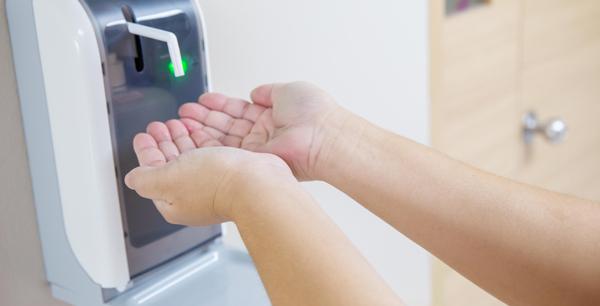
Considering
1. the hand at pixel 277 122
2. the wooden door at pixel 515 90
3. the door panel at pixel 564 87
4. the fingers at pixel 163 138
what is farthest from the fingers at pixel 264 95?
the door panel at pixel 564 87

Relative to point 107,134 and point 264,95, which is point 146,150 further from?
point 264,95

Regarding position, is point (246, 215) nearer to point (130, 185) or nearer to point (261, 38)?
point (130, 185)

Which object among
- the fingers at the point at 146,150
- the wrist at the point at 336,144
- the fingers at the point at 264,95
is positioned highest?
the fingers at the point at 264,95

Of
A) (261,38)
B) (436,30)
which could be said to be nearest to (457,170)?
(261,38)

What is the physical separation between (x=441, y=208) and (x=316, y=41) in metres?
0.27

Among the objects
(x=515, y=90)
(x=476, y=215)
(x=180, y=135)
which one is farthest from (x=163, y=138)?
(x=515, y=90)

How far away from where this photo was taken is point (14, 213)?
60cm

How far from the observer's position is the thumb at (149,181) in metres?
0.54

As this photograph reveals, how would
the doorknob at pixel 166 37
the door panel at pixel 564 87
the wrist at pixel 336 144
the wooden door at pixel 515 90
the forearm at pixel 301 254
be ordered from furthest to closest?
the door panel at pixel 564 87 < the wooden door at pixel 515 90 < the wrist at pixel 336 144 < the doorknob at pixel 166 37 < the forearm at pixel 301 254

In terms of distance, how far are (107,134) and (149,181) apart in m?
0.05

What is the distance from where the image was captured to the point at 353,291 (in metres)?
0.43

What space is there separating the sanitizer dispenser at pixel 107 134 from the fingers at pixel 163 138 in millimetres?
14

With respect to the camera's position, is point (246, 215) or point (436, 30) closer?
point (246, 215)

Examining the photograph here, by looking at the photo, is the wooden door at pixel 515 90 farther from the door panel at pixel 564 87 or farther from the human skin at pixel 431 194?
the human skin at pixel 431 194
